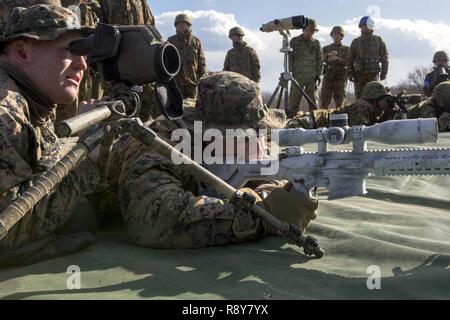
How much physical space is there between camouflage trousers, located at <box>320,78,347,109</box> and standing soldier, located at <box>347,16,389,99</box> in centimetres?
33

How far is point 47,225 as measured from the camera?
231 centimetres

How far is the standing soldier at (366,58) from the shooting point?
12320mm

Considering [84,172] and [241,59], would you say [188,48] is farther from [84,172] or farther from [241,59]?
[84,172]

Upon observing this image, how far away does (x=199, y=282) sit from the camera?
87.3 inches

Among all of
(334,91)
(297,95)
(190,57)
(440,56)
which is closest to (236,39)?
(297,95)

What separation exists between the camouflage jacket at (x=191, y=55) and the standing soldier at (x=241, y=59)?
2513mm

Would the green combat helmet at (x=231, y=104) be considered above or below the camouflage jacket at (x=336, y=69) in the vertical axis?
below

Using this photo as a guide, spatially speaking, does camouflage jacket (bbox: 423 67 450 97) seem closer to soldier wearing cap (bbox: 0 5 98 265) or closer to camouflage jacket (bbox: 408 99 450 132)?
camouflage jacket (bbox: 408 99 450 132)

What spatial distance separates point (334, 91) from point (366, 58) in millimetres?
1084

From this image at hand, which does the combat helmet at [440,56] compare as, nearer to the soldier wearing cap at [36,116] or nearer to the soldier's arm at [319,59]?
the soldier's arm at [319,59]

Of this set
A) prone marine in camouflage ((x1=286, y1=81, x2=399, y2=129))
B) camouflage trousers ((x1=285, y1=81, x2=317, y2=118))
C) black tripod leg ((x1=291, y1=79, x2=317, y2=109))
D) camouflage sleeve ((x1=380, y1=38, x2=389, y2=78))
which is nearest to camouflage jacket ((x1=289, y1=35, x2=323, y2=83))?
camouflage trousers ((x1=285, y1=81, x2=317, y2=118))

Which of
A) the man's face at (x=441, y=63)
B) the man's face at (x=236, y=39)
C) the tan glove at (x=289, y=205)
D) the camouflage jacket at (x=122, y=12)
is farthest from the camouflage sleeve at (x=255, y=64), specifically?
the tan glove at (x=289, y=205)
